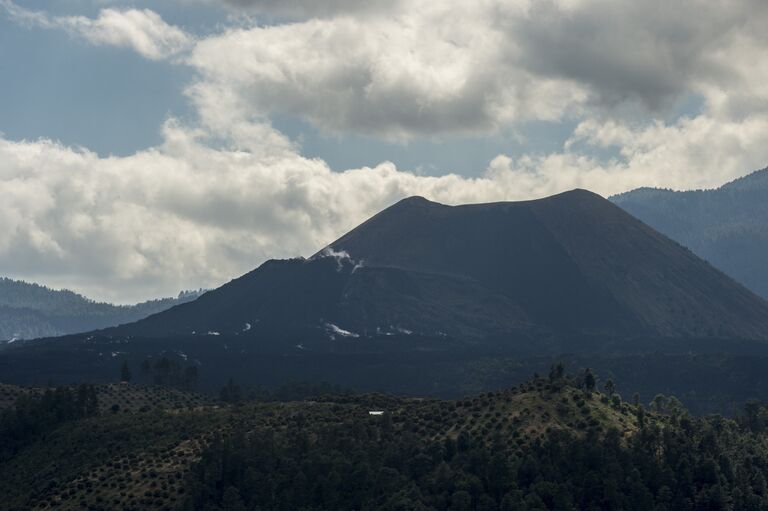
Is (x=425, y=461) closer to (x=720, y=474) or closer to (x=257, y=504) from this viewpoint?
(x=257, y=504)

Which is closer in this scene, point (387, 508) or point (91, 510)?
point (387, 508)

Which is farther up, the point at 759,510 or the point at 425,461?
the point at 425,461

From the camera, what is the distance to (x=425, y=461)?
19988cm

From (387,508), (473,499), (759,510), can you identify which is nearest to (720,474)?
(759,510)

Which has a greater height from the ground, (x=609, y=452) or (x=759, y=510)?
(x=609, y=452)

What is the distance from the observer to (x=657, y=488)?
188250mm

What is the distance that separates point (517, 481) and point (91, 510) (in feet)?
257

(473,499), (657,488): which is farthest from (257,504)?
(657,488)

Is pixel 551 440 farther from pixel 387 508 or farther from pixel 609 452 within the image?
pixel 387 508

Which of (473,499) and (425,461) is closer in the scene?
(473,499)

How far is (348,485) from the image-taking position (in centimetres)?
19425

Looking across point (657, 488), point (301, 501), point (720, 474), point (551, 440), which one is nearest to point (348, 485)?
point (301, 501)

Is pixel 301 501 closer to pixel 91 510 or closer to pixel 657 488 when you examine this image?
pixel 91 510

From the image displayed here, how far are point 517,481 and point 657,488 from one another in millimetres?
24521
